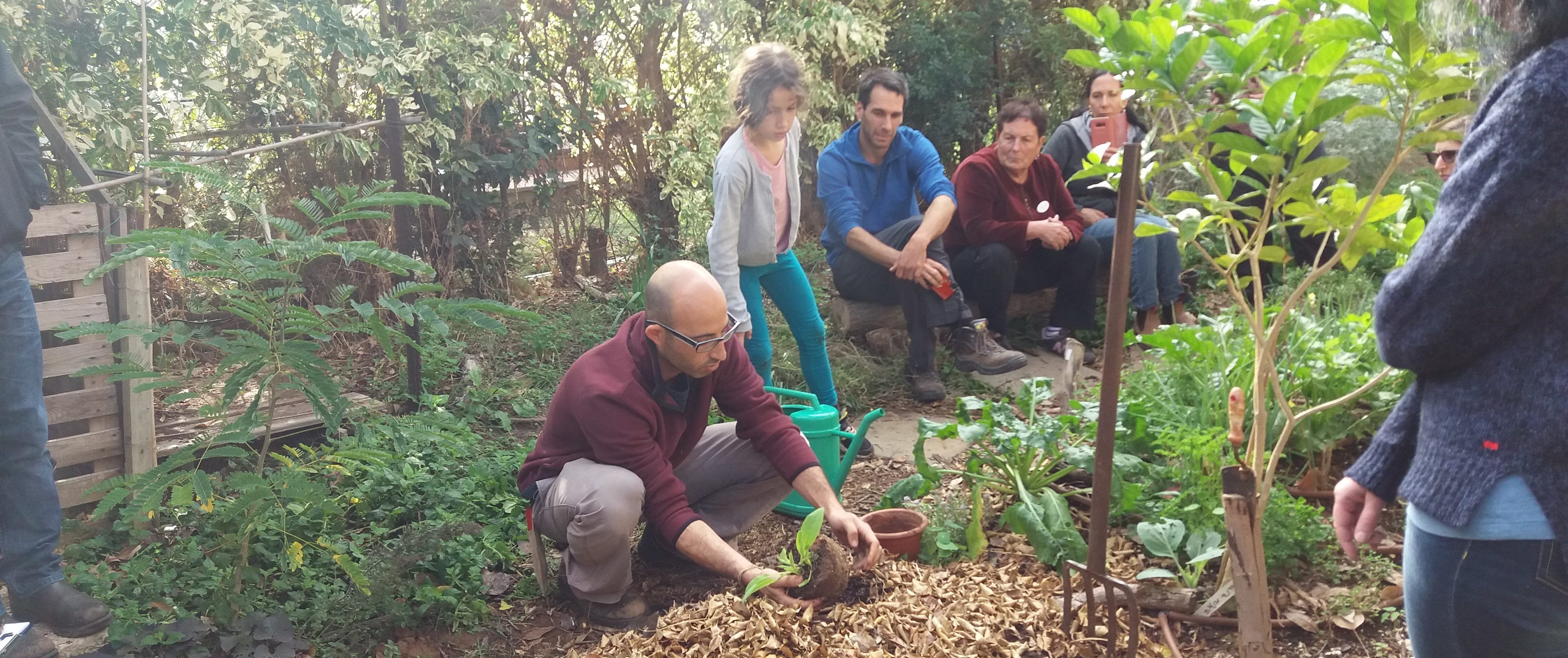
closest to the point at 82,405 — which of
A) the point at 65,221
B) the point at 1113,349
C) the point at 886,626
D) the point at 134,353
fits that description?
the point at 134,353

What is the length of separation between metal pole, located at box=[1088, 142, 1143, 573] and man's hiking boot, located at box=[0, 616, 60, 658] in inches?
112

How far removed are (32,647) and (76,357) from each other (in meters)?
1.21

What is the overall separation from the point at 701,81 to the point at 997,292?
2.64 meters

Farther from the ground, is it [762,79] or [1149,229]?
[762,79]

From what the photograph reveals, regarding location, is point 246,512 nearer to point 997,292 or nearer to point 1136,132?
point 997,292

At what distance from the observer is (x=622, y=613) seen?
10.2ft

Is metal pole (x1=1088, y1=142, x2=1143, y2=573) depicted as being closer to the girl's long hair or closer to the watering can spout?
the watering can spout

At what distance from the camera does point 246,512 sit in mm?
2799

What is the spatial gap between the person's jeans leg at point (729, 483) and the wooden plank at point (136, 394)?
2070 mm

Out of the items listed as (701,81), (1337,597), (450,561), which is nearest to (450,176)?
(701,81)

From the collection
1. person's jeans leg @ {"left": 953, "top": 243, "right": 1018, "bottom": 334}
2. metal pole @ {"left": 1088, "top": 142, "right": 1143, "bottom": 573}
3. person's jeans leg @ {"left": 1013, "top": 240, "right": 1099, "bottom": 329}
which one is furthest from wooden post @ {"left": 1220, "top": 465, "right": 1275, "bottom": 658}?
person's jeans leg @ {"left": 1013, "top": 240, "right": 1099, "bottom": 329}

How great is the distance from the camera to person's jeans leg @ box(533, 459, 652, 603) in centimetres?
290

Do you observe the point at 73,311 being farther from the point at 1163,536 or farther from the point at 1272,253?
the point at 1272,253

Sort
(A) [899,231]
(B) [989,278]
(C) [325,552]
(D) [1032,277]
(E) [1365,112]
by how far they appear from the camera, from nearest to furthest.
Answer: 1. (E) [1365,112]
2. (C) [325,552]
3. (A) [899,231]
4. (B) [989,278]
5. (D) [1032,277]
